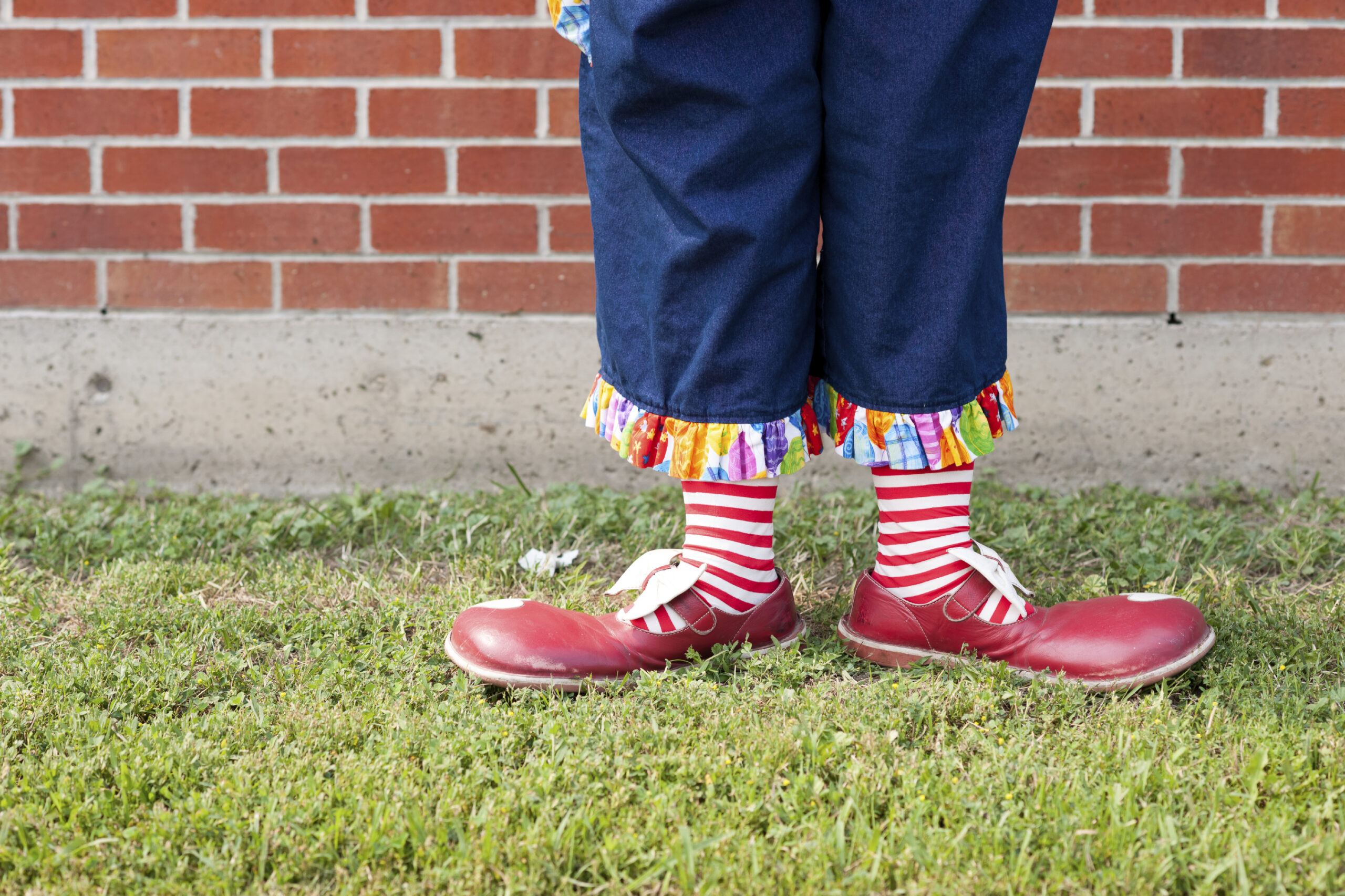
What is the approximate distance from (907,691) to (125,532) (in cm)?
137

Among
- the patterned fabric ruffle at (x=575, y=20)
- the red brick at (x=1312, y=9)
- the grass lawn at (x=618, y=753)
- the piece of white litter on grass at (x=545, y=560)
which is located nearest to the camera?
the grass lawn at (x=618, y=753)

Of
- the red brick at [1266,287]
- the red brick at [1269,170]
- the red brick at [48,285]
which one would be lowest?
the red brick at [48,285]

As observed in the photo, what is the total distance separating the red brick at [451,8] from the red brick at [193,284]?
564 mm

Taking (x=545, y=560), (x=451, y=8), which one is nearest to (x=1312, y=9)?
(x=451, y=8)

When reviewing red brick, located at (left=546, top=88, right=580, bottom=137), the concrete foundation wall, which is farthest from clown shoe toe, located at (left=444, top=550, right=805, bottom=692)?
red brick, located at (left=546, top=88, right=580, bottom=137)

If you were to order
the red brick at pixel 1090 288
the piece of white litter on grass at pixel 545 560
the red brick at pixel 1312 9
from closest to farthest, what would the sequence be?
the piece of white litter on grass at pixel 545 560 < the red brick at pixel 1312 9 < the red brick at pixel 1090 288

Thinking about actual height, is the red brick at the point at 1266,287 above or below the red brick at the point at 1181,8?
below

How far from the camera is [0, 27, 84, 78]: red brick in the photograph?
6.76ft

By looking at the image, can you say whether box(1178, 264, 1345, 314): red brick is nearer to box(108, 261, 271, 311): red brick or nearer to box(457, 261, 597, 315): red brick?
box(457, 261, 597, 315): red brick

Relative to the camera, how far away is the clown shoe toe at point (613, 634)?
1.24 metres

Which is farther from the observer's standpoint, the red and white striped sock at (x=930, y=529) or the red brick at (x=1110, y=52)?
the red brick at (x=1110, y=52)

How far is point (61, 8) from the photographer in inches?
80.8

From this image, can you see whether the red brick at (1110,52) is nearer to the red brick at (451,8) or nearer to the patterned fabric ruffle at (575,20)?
the red brick at (451,8)

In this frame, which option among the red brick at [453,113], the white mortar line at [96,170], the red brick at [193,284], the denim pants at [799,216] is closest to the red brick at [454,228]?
the red brick at [453,113]
